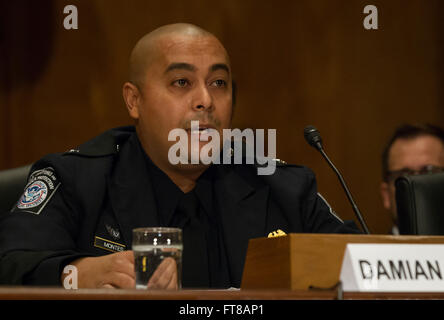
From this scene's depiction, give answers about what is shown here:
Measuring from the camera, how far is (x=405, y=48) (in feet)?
9.74

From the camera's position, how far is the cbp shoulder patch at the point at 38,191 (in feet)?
5.19

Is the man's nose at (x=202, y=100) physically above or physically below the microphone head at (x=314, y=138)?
above

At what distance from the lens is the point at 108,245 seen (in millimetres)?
1611

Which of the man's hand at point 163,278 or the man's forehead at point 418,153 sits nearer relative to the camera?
the man's hand at point 163,278

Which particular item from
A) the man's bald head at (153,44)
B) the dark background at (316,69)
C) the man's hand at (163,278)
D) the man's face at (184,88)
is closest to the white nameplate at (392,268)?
the man's hand at (163,278)

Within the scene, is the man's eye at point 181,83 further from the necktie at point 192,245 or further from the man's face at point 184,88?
the necktie at point 192,245

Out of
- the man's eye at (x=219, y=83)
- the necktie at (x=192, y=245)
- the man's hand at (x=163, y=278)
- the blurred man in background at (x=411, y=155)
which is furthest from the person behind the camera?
the blurred man in background at (x=411, y=155)

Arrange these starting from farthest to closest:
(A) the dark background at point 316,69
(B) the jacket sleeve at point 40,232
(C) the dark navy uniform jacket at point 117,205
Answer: (A) the dark background at point 316,69
(C) the dark navy uniform jacket at point 117,205
(B) the jacket sleeve at point 40,232

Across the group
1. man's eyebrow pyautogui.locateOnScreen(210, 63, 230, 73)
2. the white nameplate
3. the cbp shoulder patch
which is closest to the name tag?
the cbp shoulder patch

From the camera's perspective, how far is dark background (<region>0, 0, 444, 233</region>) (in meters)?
2.78

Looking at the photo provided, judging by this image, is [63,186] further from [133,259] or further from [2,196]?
[133,259]

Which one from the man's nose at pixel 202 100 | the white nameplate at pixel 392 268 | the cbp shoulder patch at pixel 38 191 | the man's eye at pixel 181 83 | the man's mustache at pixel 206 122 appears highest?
the man's eye at pixel 181 83

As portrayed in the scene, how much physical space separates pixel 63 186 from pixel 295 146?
149 centimetres

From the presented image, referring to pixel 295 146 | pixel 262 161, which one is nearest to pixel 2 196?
pixel 262 161
